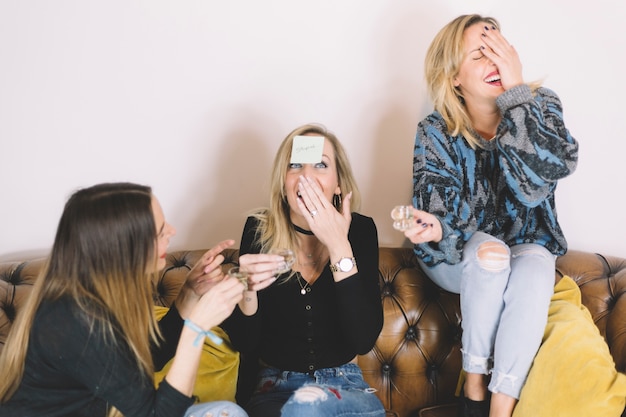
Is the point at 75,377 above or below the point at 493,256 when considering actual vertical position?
below

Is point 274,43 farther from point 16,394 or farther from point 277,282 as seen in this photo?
point 16,394

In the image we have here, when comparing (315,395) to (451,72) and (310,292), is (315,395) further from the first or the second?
(451,72)

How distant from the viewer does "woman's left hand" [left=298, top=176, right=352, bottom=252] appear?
164 centimetres

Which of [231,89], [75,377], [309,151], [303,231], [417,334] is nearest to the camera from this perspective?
[75,377]

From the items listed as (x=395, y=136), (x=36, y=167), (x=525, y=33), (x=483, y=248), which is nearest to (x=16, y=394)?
(x=36, y=167)

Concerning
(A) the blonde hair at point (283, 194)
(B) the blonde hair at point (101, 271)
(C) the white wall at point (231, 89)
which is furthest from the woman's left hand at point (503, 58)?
(B) the blonde hair at point (101, 271)

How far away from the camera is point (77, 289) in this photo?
50.2 inches

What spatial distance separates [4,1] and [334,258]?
1464 mm

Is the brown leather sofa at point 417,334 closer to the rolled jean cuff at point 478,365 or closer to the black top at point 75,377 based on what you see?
the rolled jean cuff at point 478,365

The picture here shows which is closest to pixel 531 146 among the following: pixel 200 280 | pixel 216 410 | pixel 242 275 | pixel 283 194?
pixel 283 194

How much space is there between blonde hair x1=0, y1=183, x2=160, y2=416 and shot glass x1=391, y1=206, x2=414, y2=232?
0.63 m

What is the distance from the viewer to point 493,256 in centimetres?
161

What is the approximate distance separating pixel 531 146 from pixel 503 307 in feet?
1.48

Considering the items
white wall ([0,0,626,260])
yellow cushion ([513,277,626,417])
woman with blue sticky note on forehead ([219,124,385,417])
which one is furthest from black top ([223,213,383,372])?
white wall ([0,0,626,260])
